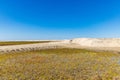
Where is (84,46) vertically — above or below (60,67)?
above

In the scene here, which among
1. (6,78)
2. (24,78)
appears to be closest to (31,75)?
(24,78)

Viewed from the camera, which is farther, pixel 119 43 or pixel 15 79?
pixel 119 43

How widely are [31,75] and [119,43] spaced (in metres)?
54.8

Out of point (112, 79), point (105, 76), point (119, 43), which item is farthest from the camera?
point (119, 43)

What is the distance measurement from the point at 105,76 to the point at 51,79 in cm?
587

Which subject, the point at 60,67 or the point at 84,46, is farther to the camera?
the point at 84,46

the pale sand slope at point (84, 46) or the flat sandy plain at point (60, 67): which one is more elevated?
the pale sand slope at point (84, 46)

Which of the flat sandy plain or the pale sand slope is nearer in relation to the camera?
the flat sandy plain

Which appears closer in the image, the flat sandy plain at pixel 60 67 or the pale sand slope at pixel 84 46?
the flat sandy plain at pixel 60 67

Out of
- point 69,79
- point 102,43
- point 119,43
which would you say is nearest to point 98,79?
point 69,79

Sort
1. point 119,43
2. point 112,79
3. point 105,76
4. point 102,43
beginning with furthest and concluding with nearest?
point 102,43
point 119,43
point 105,76
point 112,79

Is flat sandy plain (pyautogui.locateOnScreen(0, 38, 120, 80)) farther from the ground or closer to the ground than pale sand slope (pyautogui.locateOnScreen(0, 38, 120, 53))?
closer to the ground

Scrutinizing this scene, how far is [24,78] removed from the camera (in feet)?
49.1

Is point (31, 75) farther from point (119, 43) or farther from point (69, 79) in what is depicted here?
point (119, 43)
